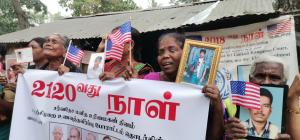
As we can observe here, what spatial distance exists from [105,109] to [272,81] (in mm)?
1225

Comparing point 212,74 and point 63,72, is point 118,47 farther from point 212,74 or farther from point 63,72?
point 212,74

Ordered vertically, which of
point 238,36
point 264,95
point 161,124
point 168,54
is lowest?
point 161,124

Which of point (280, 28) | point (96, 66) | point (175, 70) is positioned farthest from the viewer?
point (280, 28)

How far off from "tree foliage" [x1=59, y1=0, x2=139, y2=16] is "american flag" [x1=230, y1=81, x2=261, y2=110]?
1567 centimetres

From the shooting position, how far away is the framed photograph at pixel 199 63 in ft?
7.73

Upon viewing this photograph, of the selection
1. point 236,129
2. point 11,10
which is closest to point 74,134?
point 236,129

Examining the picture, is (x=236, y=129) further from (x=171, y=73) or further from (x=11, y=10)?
(x=11, y=10)

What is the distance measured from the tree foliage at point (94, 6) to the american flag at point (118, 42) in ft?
47.8

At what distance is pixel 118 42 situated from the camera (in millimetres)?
3135

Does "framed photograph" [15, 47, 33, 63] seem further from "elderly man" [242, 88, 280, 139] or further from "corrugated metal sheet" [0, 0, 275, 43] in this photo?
"corrugated metal sheet" [0, 0, 275, 43]

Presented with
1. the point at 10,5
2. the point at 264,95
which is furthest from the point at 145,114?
the point at 10,5

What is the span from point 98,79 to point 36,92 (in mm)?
684

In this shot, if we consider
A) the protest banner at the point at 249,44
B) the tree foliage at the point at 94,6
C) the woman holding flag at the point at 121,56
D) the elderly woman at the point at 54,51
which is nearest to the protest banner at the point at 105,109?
the woman holding flag at the point at 121,56

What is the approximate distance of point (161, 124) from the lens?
2.58 metres
